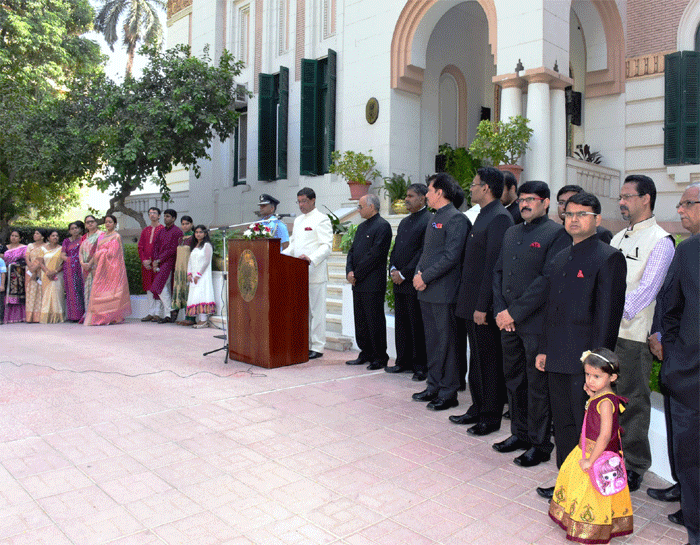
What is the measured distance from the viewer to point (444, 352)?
5.17 meters

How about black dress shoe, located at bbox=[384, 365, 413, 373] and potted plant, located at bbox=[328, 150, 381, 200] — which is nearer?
black dress shoe, located at bbox=[384, 365, 413, 373]

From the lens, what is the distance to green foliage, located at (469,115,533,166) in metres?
9.82

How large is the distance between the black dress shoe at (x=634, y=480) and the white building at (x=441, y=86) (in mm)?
7187

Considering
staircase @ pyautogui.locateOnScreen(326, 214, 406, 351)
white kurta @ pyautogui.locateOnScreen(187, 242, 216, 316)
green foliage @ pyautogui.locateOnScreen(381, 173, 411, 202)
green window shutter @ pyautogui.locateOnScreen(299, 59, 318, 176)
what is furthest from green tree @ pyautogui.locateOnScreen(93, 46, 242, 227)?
staircase @ pyautogui.locateOnScreen(326, 214, 406, 351)

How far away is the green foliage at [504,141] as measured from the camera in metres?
9.82

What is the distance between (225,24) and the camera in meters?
16.6

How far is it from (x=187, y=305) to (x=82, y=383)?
13.3 ft

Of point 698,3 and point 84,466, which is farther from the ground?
point 698,3

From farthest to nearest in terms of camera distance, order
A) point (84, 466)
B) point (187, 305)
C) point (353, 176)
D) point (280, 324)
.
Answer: point (353, 176) → point (187, 305) → point (280, 324) → point (84, 466)

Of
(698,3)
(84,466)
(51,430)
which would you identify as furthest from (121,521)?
(698,3)

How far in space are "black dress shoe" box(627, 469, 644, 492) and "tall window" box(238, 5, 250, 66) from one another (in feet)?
48.8

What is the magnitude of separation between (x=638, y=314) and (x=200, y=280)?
735 centimetres

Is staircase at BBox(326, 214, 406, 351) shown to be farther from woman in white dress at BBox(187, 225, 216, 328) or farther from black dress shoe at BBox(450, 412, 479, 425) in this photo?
black dress shoe at BBox(450, 412, 479, 425)

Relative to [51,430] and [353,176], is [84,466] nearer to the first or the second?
[51,430]
